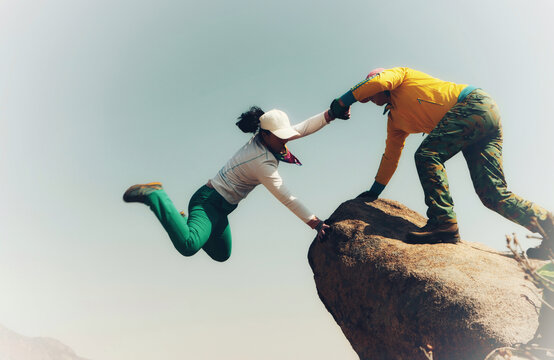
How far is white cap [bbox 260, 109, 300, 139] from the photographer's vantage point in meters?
5.08

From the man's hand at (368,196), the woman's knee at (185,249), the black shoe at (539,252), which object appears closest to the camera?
the black shoe at (539,252)

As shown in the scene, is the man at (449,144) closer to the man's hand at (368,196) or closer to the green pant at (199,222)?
the man's hand at (368,196)

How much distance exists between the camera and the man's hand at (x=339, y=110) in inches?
203

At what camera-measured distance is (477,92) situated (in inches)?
185

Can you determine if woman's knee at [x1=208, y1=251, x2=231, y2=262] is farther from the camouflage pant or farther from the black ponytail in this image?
the camouflage pant

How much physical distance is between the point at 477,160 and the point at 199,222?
3225mm

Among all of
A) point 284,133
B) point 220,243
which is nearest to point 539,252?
point 284,133

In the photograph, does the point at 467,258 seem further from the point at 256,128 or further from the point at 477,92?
the point at 256,128

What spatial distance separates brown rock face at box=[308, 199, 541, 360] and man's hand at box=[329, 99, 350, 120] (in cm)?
112

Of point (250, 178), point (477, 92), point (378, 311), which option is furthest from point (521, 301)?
point (250, 178)

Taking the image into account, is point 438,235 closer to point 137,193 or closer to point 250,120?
point 250,120

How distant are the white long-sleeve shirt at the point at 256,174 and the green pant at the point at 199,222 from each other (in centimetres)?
17

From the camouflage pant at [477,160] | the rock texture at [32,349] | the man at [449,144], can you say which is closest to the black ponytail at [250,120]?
the man at [449,144]

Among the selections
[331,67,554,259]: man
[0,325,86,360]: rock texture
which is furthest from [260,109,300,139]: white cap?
[0,325,86,360]: rock texture
